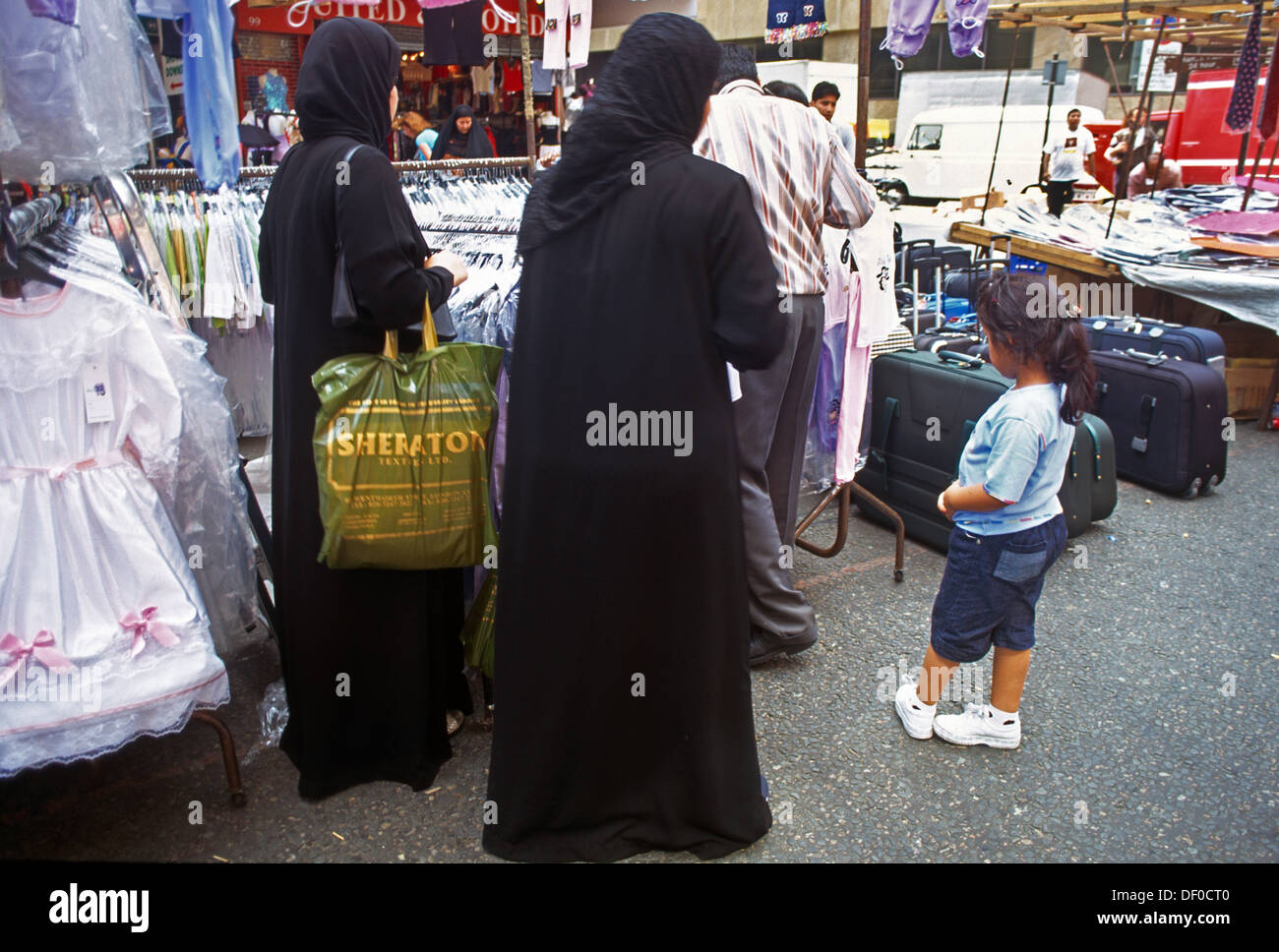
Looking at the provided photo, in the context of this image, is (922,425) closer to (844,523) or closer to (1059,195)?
(844,523)

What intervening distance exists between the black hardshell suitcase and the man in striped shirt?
3.29 feet

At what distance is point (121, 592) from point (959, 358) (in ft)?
11.1

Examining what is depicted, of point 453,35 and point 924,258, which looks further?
point 453,35

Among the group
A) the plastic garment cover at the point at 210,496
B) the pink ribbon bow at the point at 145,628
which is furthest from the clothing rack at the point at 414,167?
the pink ribbon bow at the point at 145,628

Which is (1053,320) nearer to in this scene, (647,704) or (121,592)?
(647,704)

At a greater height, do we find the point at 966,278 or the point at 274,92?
the point at 274,92

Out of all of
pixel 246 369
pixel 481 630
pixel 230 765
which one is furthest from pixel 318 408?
Answer: pixel 246 369

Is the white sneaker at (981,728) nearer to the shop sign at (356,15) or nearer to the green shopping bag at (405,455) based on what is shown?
the green shopping bag at (405,455)

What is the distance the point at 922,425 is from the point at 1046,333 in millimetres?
1660

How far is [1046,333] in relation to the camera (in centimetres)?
257

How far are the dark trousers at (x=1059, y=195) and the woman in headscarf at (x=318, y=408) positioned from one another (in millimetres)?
10092

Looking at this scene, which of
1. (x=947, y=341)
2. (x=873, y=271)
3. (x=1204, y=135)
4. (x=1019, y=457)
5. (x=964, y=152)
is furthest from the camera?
(x=964, y=152)
